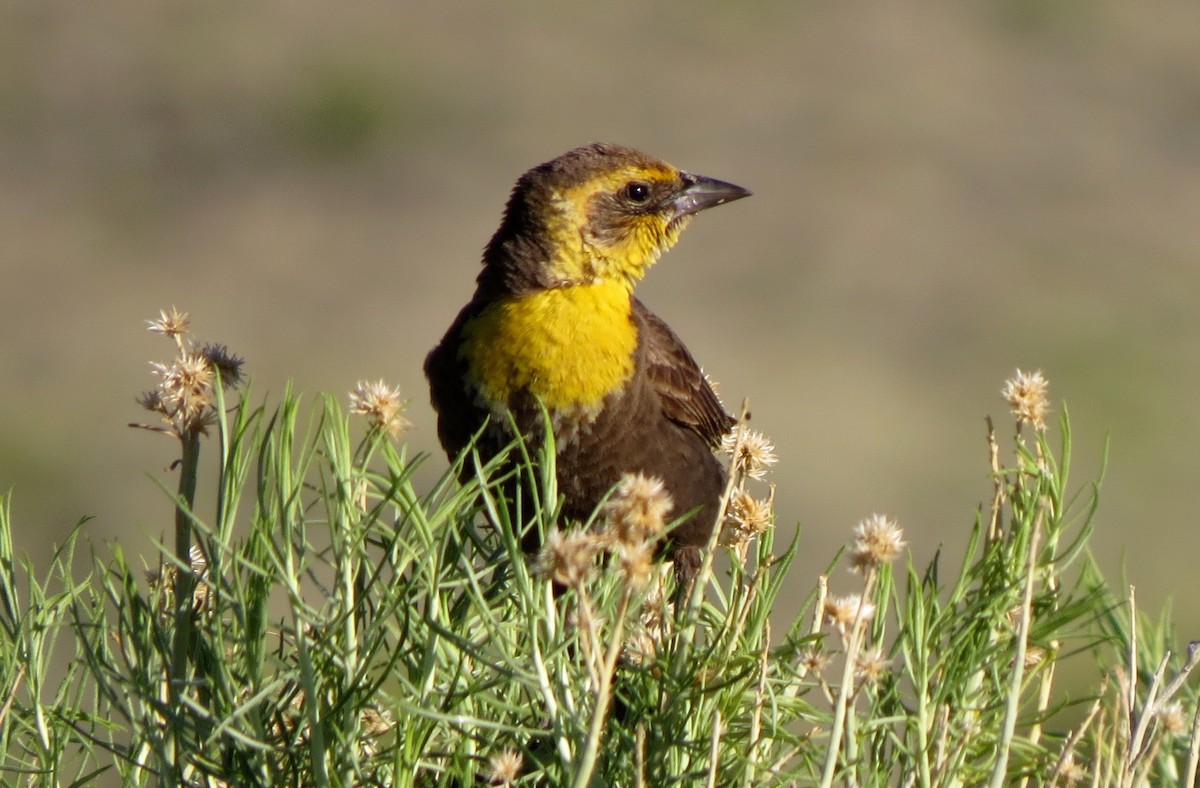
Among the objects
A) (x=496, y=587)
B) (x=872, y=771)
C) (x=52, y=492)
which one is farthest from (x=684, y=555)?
(x=52, y=492)

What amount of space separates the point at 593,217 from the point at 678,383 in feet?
1.59

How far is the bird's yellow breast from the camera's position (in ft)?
11.1

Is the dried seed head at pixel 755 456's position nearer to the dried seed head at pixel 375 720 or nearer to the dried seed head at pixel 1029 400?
the dried seed head at pixel 1029 400

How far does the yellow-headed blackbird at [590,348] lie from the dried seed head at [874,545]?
1.91 m

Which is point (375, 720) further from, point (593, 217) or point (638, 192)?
point (638, 192)

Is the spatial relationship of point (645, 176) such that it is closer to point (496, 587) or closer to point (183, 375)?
point (496, 587)

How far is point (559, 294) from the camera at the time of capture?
367 cm

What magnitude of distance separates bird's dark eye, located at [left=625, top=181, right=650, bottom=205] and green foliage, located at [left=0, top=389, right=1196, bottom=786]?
7.81 feet

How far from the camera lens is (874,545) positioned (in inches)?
46.9

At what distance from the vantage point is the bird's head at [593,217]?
376cm

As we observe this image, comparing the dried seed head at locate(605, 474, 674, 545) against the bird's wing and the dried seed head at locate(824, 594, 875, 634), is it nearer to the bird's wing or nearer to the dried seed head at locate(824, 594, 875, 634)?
the dried seed head at locate(824, 594, 875, 634)

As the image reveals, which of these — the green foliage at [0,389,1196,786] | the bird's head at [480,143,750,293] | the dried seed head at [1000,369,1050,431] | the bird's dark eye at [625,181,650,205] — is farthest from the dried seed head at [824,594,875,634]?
the bird's dark eye at [625,181,650,205]

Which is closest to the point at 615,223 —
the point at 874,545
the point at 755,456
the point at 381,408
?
the point at 755,456

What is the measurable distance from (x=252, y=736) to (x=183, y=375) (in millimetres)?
344
